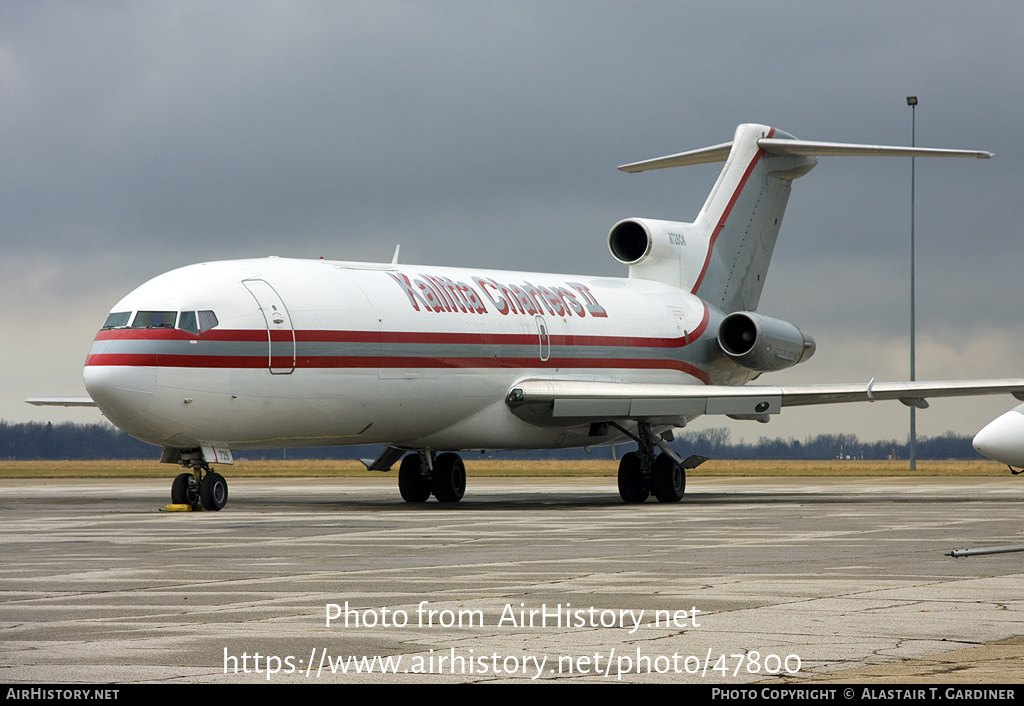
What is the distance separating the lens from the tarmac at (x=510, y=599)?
8078mm

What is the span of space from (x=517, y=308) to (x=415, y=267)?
2321 mm

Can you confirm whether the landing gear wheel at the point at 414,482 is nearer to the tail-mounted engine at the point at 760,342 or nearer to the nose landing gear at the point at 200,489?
the nose landing gear at the point at 200,489

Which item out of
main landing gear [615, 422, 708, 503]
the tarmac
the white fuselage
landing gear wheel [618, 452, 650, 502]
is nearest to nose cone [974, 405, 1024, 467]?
the tarmac

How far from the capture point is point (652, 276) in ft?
112

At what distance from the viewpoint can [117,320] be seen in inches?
932

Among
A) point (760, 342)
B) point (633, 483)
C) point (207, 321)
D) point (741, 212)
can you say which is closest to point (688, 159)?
point (741, 212)

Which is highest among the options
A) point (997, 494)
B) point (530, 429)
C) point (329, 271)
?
point (329, 271)

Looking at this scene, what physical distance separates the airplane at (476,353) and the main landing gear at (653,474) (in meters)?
0.04

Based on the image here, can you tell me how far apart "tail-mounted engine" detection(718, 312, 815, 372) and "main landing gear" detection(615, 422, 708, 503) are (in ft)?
13.2

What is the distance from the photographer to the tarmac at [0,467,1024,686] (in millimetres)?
8078

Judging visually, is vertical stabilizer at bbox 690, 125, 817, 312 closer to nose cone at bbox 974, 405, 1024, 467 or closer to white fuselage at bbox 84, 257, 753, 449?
white fuselage at bbox 84, 257, 753, 449

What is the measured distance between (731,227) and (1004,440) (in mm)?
15348

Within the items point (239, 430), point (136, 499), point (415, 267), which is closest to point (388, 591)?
point (239, 430)

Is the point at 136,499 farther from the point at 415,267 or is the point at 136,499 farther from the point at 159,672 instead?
the point at 159,672
